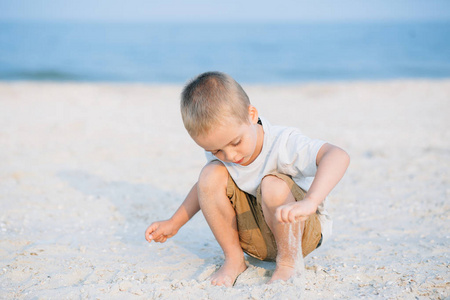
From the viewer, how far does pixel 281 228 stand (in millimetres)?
1943

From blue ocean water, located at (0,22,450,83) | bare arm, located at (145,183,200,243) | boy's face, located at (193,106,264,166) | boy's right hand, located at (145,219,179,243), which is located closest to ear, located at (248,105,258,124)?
boy's face, located at (193,106,264,166)

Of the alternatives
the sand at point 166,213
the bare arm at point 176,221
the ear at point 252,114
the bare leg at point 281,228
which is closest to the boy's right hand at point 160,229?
the bare arm at point 176,221

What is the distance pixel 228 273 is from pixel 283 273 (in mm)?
286

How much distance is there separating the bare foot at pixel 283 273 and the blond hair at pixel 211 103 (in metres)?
0.73

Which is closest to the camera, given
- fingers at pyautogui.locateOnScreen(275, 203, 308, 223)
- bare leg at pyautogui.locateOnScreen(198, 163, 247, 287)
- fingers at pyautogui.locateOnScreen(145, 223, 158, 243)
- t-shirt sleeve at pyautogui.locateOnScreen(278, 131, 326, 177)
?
fingers at pyautogui.locateOnScreen(275, 203, 308, 223)

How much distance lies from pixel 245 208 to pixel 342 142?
3358 mm

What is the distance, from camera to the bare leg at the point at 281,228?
1.93 m

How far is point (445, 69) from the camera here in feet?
54.9

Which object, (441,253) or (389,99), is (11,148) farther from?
(389,99)

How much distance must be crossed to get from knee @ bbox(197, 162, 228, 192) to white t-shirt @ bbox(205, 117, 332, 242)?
0.03 meters


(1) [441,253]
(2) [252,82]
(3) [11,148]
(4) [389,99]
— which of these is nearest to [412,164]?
(1) [441,253]

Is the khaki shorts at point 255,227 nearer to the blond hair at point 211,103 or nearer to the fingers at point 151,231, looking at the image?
the blond hair at point 211,103

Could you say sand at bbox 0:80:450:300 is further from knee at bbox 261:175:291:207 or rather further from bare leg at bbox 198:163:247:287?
knee at bbox 261:175:291:207

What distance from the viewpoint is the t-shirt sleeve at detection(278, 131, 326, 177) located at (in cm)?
202
